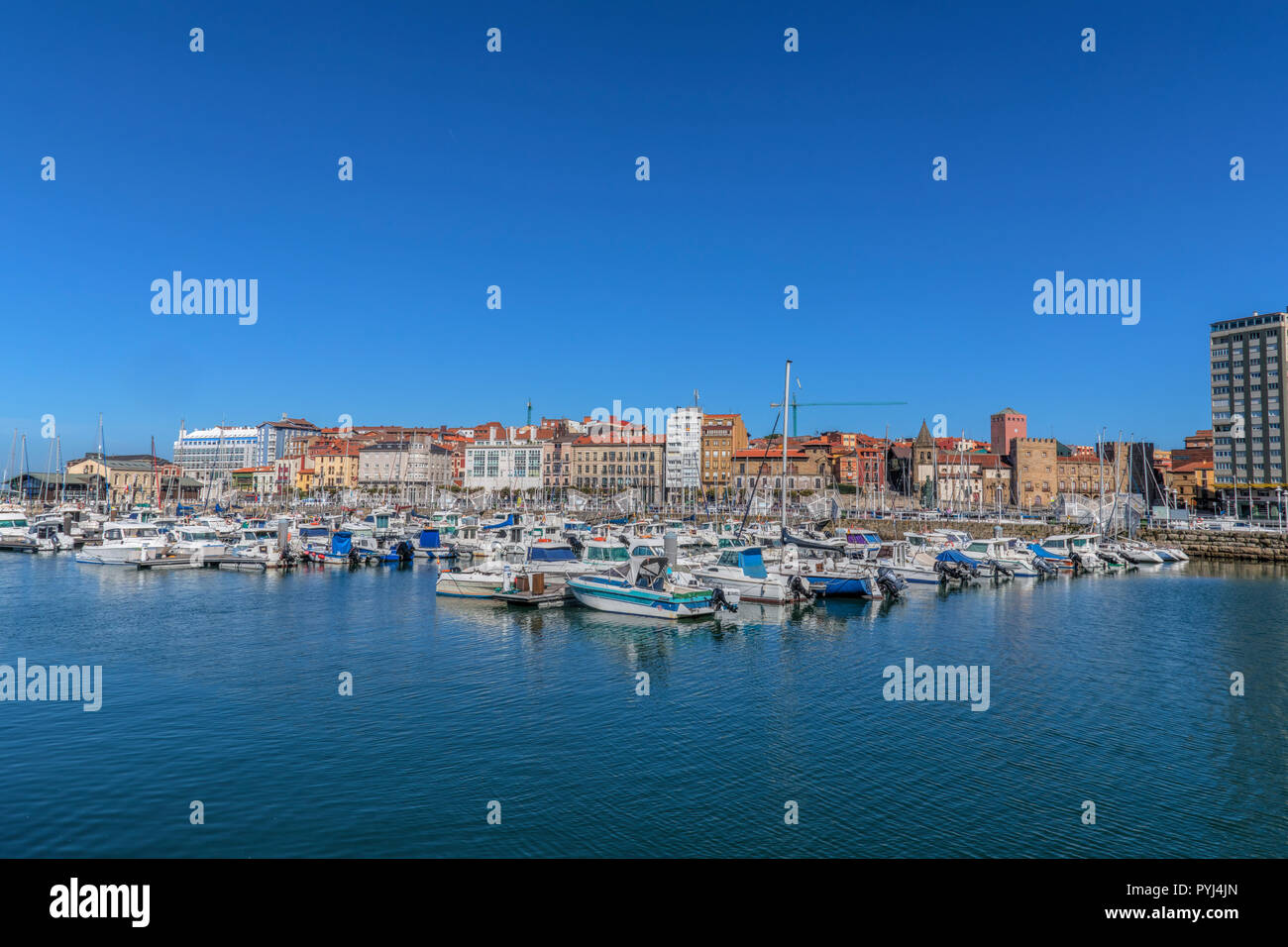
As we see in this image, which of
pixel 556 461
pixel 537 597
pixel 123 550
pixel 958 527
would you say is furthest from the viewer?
pixel 556 461

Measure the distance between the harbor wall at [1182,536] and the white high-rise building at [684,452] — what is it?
155 feet

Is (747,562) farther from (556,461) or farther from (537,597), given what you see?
(556,461)

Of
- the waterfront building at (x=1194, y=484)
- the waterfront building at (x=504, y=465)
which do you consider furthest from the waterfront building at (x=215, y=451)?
the waterfront building at (x=1194, y=484)

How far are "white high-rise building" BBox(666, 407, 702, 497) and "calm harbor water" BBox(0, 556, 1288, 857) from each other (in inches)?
3907

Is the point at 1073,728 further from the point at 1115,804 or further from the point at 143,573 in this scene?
the point at 143,573

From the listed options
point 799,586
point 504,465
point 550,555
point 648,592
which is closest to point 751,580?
point 799,586

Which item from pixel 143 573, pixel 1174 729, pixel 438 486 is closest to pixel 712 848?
pixel 1174 729

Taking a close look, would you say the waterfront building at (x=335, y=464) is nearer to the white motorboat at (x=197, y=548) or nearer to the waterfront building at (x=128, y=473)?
the waterfront building at (x=128, y=473)

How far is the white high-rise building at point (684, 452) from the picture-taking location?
127562 millimetres

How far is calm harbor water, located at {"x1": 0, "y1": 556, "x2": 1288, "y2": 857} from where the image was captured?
11.2 m

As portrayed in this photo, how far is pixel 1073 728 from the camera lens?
631 inches

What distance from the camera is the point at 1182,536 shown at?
216ft

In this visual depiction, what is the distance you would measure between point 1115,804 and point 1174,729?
4961mm

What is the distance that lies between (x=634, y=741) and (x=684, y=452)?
373 ft
